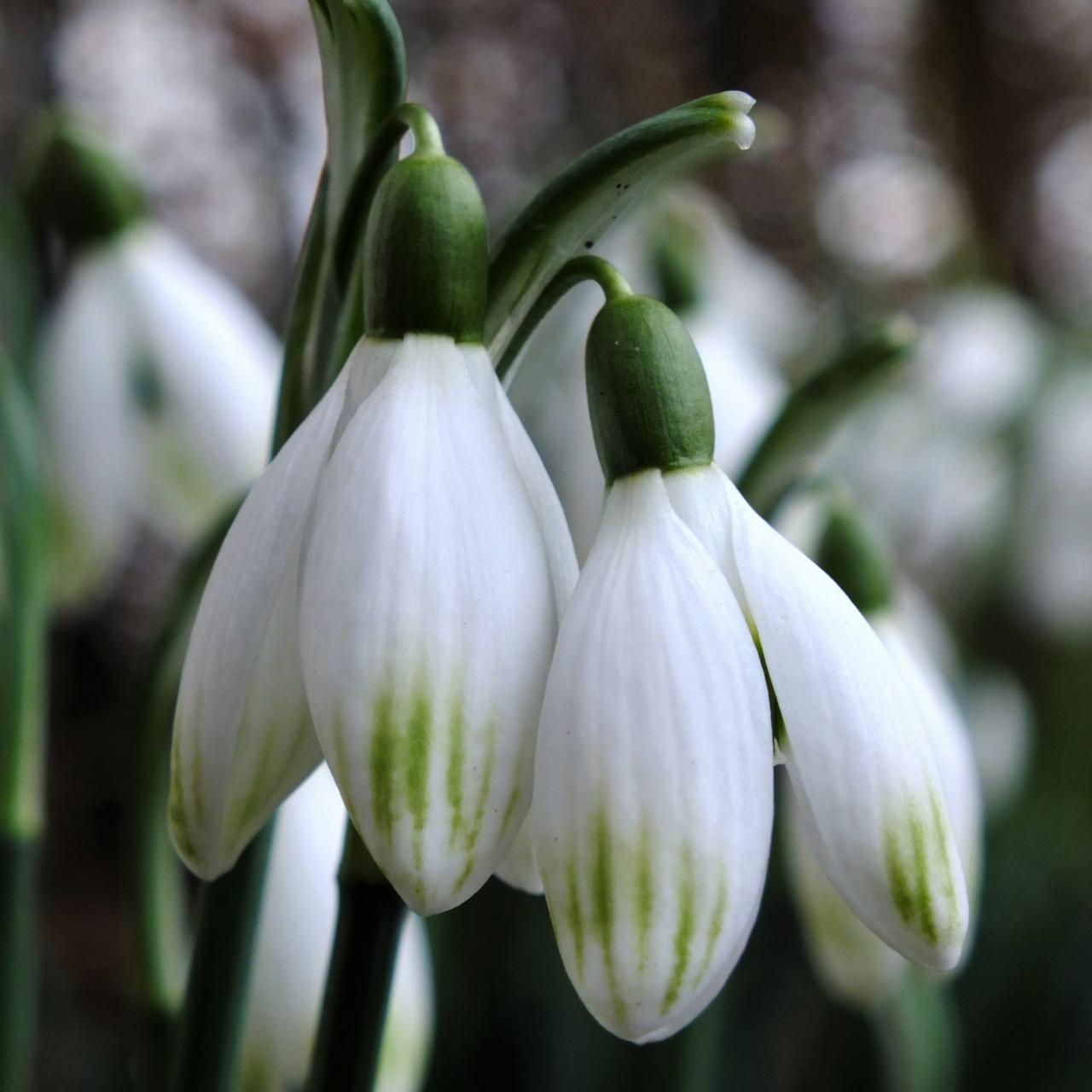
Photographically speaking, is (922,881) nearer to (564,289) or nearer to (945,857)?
(945,857)

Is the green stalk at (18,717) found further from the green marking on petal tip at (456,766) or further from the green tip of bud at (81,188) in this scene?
the green marking on petal tip at (456,766)

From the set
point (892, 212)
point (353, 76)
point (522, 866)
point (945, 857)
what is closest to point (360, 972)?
point (522, 866)

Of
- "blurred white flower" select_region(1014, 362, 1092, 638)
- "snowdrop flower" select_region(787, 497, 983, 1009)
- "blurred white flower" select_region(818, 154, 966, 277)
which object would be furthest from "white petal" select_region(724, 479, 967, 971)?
"blurred white flower" select_region(818, 154, 966, 277)

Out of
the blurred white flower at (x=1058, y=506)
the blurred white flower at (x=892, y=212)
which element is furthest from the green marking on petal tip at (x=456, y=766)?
the blurred white flower at (x=892, y=212)

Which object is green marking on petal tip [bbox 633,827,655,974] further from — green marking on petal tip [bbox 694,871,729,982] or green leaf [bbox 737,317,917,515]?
green leaf [bbox 737,317,917,515]

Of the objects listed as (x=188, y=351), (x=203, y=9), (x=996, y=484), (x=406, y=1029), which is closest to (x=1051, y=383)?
(x=996, y=484)

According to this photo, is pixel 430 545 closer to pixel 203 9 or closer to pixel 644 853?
pixel 644 853
